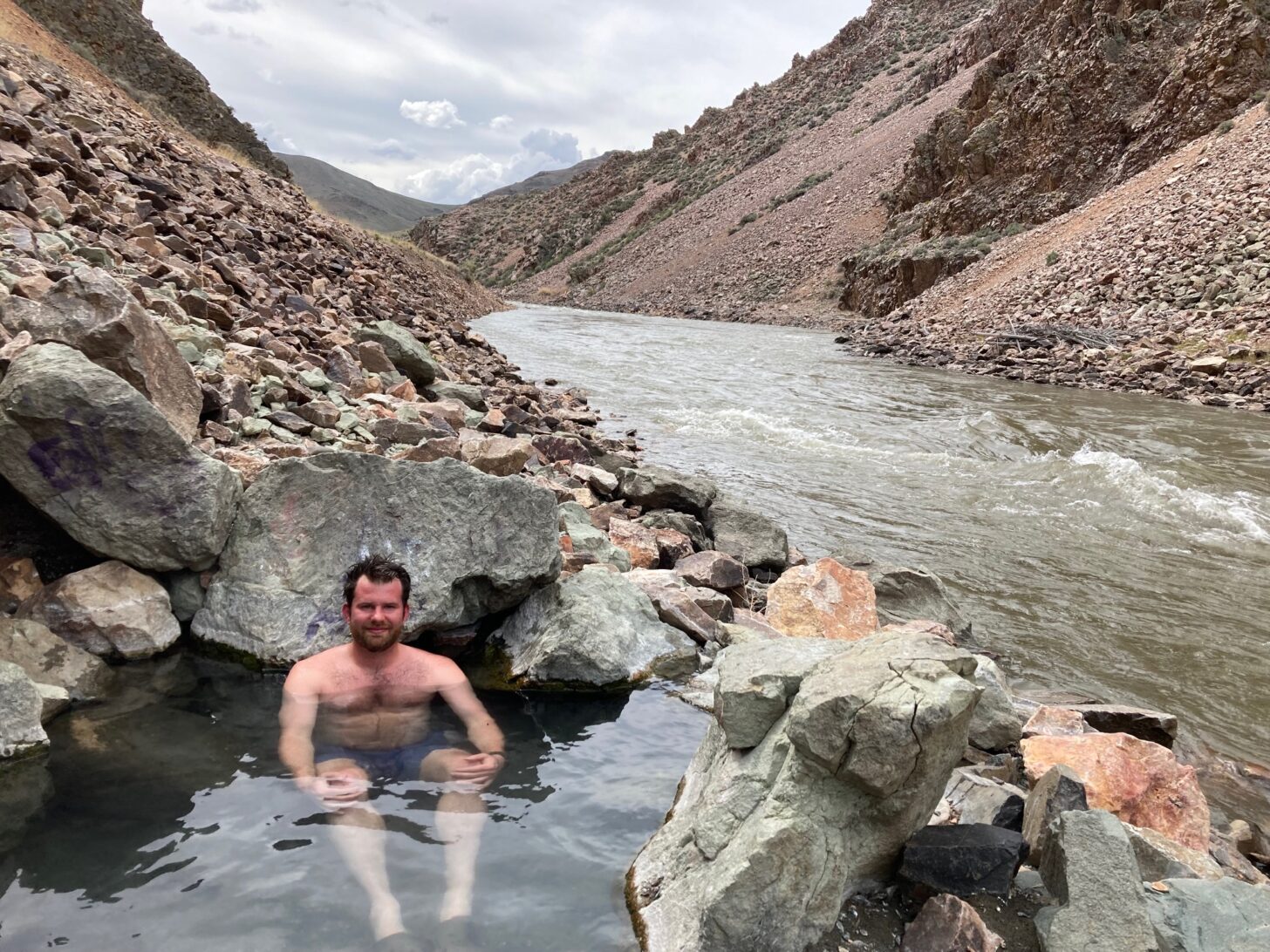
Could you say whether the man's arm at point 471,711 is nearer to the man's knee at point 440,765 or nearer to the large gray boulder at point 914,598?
the man's knee at point 440,765

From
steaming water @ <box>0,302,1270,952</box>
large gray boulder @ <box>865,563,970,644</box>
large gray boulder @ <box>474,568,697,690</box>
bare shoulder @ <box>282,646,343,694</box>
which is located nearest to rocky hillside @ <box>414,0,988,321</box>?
steaming water @ <box>0,302,1270,952</box>

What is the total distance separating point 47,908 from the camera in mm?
2516

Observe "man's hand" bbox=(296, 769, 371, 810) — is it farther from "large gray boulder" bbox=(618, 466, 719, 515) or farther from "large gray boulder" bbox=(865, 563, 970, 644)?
"large gray boulder" bbox=(618, 466, 719, 515)

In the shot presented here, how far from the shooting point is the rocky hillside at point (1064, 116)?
93.8 feet

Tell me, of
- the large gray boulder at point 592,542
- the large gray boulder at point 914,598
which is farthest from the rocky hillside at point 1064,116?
the large gray boulder at point 592,542

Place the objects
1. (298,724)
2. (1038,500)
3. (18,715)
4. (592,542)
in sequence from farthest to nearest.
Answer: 1. (1038,500)
2. (592,542)
3. (298,724)
4. (18,715)

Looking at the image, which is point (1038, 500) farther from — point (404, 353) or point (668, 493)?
point (404, 353)

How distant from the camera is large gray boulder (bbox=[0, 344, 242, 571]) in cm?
385

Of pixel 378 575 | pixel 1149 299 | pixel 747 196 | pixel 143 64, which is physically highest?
pixel 747 196

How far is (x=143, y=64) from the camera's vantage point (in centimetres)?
2436

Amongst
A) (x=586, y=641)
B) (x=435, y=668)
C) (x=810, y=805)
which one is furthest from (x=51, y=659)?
(x=810, y=805)

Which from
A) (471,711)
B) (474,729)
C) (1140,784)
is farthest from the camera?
(471,711)

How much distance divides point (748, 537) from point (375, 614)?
3.72 metres

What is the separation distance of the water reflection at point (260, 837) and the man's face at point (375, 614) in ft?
1.73
